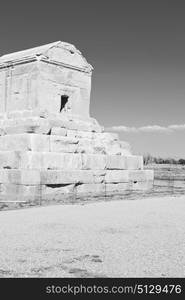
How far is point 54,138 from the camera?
49.5 ft

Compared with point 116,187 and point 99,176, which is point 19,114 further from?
point 116,187

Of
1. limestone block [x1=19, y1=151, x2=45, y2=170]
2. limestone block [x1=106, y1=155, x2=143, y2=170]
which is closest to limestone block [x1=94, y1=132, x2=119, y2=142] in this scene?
limestone block [x1=106, y1=155, x2=143, y2=170]

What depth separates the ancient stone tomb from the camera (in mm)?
14023

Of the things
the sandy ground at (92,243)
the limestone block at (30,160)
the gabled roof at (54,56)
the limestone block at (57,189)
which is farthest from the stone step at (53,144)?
the sandy ground at (92,243)


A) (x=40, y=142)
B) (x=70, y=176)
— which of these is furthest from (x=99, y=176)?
(x=40, y=142)

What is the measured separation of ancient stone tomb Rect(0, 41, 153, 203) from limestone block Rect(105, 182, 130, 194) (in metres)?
0.03

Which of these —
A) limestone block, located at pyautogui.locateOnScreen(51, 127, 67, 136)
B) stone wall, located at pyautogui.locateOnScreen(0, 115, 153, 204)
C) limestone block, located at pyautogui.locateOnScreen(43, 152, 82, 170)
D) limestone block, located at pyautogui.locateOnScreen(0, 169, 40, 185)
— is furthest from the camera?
limestone block, located at pyautogui.locateOnScreen(51, 127, 67, 136)

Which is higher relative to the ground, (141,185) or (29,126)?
(29,126)

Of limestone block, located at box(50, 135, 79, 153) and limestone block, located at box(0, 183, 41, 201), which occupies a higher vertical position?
limestone block, located at box(50, 135, 79, 153)

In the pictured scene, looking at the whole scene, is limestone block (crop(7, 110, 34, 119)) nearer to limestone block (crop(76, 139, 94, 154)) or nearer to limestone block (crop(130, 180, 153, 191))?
limestone block (crop(76, 139, 94, 154))

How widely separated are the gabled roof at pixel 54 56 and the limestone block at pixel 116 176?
4.18 meters

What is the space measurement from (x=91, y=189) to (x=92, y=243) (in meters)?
7.90

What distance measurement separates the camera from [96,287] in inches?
206

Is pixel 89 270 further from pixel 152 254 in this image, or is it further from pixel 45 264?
pixel 152 254
